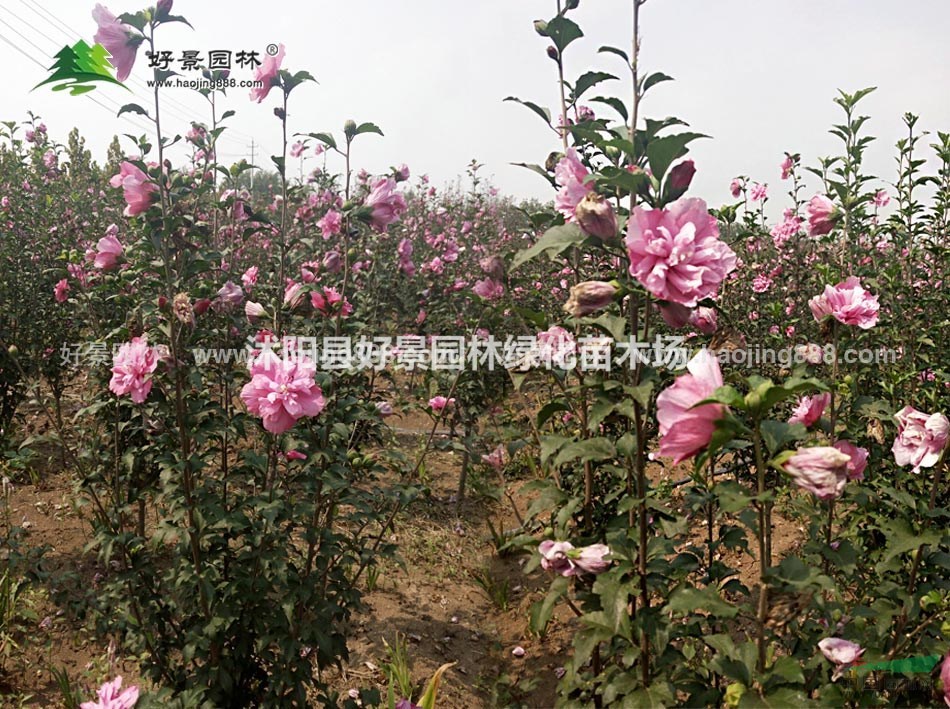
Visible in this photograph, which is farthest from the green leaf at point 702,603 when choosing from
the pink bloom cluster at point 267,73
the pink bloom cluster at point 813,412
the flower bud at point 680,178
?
the pink bloom cluster at point 267,73

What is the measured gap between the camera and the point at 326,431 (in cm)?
221

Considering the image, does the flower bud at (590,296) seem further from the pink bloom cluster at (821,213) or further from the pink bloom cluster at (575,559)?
the pink bloom cluster at (821,213)

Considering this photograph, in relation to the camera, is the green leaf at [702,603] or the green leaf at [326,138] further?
the green leaf at [326,138]

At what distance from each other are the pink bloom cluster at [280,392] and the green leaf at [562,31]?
4.28ft

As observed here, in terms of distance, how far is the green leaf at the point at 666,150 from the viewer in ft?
4.33

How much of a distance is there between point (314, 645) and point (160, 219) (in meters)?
1.50

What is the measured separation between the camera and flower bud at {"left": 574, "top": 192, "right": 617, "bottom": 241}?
4.16 feet

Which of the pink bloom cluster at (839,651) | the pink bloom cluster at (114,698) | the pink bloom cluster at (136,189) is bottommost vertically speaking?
the pink bloom cluster at (114,698)

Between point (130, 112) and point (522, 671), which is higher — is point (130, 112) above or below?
above

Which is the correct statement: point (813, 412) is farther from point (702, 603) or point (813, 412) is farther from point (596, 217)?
point (596, 217)

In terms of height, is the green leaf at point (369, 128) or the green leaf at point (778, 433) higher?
the green leaf at point (369, 128)

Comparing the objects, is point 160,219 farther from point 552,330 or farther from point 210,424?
point 552,330

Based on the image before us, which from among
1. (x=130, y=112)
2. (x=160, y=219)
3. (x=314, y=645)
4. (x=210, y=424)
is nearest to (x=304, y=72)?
(x=130, y=112)

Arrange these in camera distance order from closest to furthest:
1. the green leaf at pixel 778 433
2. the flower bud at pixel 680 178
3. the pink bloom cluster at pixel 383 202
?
the green leaf at pixel 778 433, the flower bud at pixel 680 178, the pink bloom cluster at pixel 383 202
